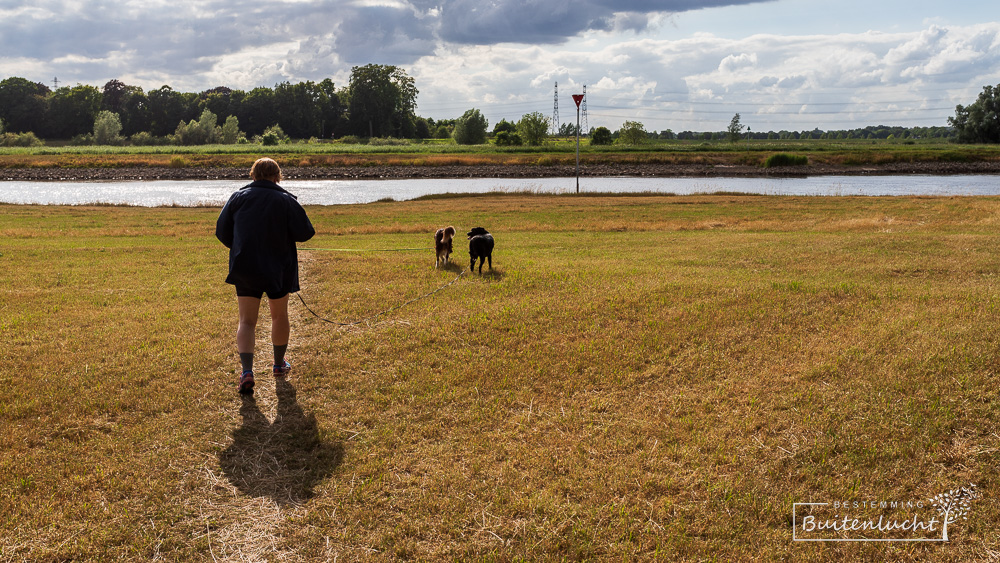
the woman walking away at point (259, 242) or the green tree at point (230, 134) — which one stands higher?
the green tree at point (230, 134)

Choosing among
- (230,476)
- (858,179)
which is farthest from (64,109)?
(230,476)

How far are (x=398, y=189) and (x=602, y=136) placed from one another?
73.2 meters

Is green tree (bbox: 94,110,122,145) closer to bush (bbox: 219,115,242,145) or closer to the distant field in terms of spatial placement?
the distant field

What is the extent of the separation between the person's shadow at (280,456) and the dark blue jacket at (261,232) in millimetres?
1481

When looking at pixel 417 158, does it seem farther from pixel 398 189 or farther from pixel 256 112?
pixel 256 112

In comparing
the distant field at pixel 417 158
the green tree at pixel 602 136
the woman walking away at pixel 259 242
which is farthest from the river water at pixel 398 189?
the green tree at pixel 602 136

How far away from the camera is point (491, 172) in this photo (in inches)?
3049

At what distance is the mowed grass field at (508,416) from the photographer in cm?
459

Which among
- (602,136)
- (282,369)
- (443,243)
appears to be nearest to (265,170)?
(282,369)

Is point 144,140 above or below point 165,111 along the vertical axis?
below

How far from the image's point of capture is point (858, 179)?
66.4 m

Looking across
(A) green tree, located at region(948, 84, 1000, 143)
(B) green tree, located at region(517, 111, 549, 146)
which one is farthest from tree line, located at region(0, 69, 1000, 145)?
(A) green tree, located at region(948, 84, 1000, 143)

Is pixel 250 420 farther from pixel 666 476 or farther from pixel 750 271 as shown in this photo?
pixel 750 271

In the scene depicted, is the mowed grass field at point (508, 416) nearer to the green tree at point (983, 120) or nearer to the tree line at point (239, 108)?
the green tree at point (983, 120)
